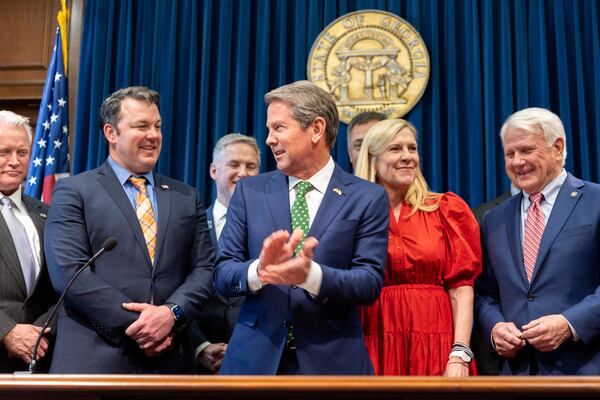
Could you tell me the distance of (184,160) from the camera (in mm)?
5109

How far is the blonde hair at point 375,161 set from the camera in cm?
295

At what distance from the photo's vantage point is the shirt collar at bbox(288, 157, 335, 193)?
2584mm

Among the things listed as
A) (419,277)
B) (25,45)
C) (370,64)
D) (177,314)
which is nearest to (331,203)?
(419,277)

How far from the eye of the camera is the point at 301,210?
2.53m

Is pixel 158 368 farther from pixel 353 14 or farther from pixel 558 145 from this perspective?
pixel 353 14

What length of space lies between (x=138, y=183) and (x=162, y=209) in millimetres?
153

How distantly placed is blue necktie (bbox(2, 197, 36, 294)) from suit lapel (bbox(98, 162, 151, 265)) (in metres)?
0.43

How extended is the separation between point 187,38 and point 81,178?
2572mm

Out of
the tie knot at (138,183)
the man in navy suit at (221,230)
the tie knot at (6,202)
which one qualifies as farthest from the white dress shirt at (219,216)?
the tie knot at (6,202)

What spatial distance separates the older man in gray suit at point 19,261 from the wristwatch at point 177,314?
507 millimetres

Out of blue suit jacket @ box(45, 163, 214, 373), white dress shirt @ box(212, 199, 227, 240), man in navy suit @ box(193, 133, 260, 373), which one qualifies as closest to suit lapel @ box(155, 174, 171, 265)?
blue suit jacket @ box(45, 163, 214, 373)

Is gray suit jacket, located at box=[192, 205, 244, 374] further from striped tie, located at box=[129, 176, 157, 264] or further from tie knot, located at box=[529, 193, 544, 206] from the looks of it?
tie knot, located at box=[529, 193, 544, 206]
